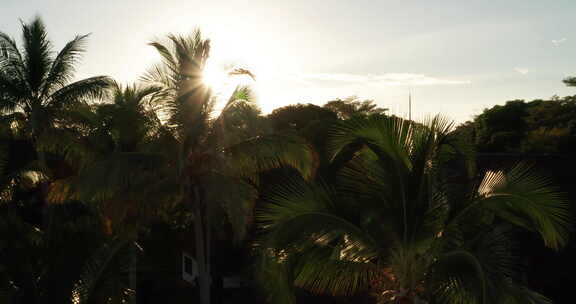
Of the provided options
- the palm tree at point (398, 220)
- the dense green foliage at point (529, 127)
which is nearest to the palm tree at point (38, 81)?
the palm tree at point (398, 220)

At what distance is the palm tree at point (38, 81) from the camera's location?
1545cm

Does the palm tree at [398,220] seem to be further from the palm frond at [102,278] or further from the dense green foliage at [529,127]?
the dense green foliage at [529,127]

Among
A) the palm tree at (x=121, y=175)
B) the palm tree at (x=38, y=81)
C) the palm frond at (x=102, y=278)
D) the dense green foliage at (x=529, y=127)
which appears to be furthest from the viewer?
the dense green foliage at (x=529, y=127)

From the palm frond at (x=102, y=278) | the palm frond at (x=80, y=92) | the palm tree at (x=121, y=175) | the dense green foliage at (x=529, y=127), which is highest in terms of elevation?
the palm frond at (x=80, y=92)

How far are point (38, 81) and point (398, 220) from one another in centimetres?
1191

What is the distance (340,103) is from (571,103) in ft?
64.6

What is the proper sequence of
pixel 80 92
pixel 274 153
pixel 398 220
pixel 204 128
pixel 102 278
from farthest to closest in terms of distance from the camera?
pixel 80 92 → pixel 204 128 → pixel 274 153 → pixel 102 278 → pixel 398 220

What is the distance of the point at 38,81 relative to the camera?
15.8 meters

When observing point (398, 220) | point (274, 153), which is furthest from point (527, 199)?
point (274, 153)

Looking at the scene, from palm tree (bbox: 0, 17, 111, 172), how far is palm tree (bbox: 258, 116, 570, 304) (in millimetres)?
9974

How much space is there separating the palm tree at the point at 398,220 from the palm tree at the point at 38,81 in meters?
9.97

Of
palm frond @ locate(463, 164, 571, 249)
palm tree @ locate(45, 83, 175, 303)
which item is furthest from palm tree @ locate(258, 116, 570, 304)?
palm tree @ locate(45, 83, 175, 303)

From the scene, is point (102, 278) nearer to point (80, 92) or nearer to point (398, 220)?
point (398, 220)

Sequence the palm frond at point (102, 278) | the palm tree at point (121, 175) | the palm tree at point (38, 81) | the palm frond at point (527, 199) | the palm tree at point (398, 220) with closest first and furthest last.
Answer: the palm frond at point (527, 199), the palm tree at point (398, 220), the palm frond at point (102, 278), the palm tree at point (121, 175), the palm tree at point (38, 81)
